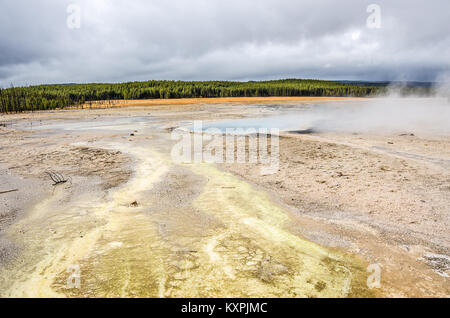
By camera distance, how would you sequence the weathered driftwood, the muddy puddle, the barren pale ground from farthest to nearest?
the weathered driftwood
the barren pale ground
the muddy puddle

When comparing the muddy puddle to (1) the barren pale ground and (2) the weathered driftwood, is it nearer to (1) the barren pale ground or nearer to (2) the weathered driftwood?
(1) the barren pale ground

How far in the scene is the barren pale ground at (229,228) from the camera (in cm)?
369

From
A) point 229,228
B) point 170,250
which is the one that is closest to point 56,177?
point 170,250

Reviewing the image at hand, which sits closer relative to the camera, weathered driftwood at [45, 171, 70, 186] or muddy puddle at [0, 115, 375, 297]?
muddy puddle at [0, 115, 375, 297]

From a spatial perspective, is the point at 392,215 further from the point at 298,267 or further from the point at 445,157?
the point at 445,157

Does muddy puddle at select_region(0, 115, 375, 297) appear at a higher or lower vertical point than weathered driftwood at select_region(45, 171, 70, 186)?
lower

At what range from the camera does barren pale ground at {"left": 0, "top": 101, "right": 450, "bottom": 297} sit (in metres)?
3.69

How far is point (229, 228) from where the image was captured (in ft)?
17.4

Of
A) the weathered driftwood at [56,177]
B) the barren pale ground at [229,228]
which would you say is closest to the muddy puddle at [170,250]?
the barren pale ground at [229,228]

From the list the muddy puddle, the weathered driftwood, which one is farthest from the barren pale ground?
the weathered driftwood

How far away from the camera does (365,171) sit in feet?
28.2

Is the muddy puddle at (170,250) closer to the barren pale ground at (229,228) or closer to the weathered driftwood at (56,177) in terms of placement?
the barren pale ground at (229,228)

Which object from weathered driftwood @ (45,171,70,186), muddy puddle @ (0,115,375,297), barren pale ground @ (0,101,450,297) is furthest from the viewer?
weathered driftwood @ (45,171,70,186)
